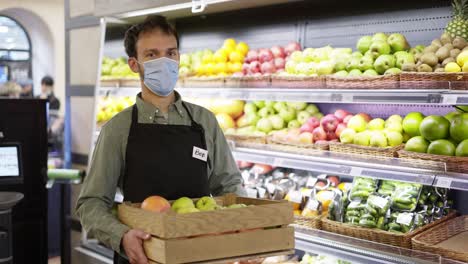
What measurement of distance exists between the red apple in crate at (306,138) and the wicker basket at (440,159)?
69cm

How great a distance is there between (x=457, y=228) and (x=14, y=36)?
12.2 metres

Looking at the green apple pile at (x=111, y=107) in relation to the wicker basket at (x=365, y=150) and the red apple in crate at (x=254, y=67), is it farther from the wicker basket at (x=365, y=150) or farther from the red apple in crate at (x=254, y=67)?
the wicker basket at (x=365, y=150)

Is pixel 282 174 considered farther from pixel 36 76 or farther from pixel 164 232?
pixel 36 76

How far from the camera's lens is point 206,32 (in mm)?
4867

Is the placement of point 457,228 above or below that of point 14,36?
below

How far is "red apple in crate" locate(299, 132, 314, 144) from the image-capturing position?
3.55 meters

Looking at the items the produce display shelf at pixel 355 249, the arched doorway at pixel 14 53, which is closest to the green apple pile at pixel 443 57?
the produce display shelf at pixel 355 249

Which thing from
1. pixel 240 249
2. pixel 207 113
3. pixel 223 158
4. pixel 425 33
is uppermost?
pixel 425 33

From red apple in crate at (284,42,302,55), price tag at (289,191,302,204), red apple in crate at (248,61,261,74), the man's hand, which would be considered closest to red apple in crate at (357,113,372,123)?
price tag at (289,191,302,204)

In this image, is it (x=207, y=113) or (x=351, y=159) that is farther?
(x=351, y=159)

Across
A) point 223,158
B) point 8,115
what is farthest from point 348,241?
point 8,115

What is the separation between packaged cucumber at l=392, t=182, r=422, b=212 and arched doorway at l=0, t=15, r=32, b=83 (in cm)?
1142

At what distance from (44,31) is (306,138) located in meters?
10.6

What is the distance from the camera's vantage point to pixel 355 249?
117 inches
